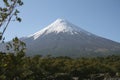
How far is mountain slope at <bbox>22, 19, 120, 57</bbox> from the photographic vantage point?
13338 centimetres

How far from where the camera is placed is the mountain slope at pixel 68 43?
133 metres

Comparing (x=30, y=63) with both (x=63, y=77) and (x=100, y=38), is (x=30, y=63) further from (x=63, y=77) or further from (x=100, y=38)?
(x=100, y=38)

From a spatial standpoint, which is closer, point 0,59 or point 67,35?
point 0,59

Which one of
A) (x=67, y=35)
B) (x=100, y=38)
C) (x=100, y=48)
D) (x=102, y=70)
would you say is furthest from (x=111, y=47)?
(x=102, y=70)

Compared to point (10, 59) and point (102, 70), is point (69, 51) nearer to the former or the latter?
point (102, 70)

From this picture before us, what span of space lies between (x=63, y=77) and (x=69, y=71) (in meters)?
5.22

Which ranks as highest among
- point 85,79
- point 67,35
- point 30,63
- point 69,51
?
point 67,35

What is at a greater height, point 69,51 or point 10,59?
point 69,51

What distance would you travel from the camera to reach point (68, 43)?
152m

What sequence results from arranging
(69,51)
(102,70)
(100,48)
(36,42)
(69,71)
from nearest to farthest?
(69,71) < (102,70) < (69,51) < (100,48) < (36,42)

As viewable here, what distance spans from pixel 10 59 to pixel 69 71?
3352 cm

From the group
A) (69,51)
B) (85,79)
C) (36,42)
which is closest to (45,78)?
(85,79)

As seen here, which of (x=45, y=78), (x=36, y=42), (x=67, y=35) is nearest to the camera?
(x=45, y=78)

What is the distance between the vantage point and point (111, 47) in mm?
149125
